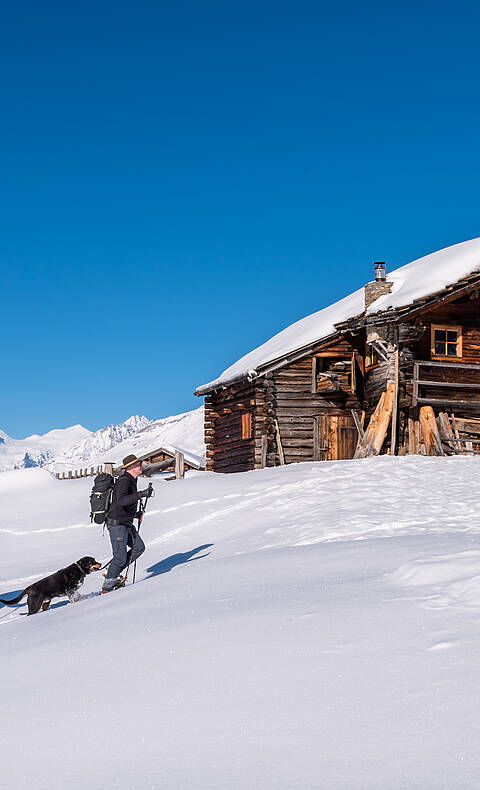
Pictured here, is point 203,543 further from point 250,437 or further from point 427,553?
point 250,437

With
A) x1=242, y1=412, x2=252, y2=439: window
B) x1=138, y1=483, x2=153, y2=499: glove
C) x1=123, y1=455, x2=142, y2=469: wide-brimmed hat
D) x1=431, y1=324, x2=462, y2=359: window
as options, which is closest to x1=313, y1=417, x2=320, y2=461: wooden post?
x1=242, y1=412, x2=252, y2=439: window

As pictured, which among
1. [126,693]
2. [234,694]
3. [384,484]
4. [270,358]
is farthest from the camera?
[270,358]

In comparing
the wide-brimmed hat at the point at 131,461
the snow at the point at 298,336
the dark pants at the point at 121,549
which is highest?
the snow at the point at 298,336

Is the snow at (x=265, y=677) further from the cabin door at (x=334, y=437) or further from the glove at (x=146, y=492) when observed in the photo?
the cabin door at (x=334, y=437)

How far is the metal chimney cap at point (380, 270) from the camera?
26922 mm

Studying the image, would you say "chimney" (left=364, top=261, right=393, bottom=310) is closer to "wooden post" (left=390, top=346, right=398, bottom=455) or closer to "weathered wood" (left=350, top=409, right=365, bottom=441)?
"wooden post" (left=390, top=346, right=398, bottom=455)

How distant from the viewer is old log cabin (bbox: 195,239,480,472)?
954 inches

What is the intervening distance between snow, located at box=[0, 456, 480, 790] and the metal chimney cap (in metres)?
18.2

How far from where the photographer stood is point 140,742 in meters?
4.11

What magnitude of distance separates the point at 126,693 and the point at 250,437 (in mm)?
23577

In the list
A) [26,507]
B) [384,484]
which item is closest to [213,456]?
[26,507]

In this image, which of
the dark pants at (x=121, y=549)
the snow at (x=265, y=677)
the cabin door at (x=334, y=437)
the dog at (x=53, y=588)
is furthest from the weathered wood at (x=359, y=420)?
the dog at (x=53, y=588)

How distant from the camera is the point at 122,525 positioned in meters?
11.1

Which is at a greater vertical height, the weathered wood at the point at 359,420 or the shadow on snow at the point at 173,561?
the weathered wood at the point at 359,420
